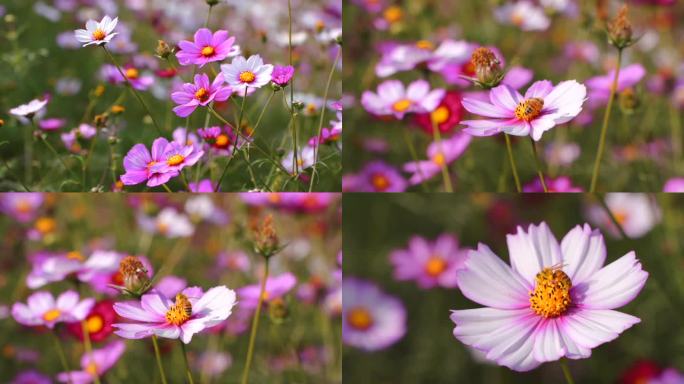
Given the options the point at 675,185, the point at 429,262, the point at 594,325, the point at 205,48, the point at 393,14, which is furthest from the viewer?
the point at 393,14

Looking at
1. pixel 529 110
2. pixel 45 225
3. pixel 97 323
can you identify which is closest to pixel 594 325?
pixel 529 110

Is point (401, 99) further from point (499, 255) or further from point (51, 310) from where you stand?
point (51, 310)

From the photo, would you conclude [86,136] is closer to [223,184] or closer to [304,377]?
[223,184]

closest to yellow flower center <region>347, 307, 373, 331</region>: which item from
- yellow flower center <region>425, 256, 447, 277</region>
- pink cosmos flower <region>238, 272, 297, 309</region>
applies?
yellow flower center <region>425, 256, 447, 277</region>

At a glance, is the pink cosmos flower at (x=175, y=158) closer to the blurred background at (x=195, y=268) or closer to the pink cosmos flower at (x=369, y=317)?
the blurred background at (x=195, y=268)

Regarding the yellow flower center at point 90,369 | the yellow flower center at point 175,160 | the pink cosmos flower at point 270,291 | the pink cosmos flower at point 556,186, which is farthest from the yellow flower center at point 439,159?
the yellow flower center at point 90,369
